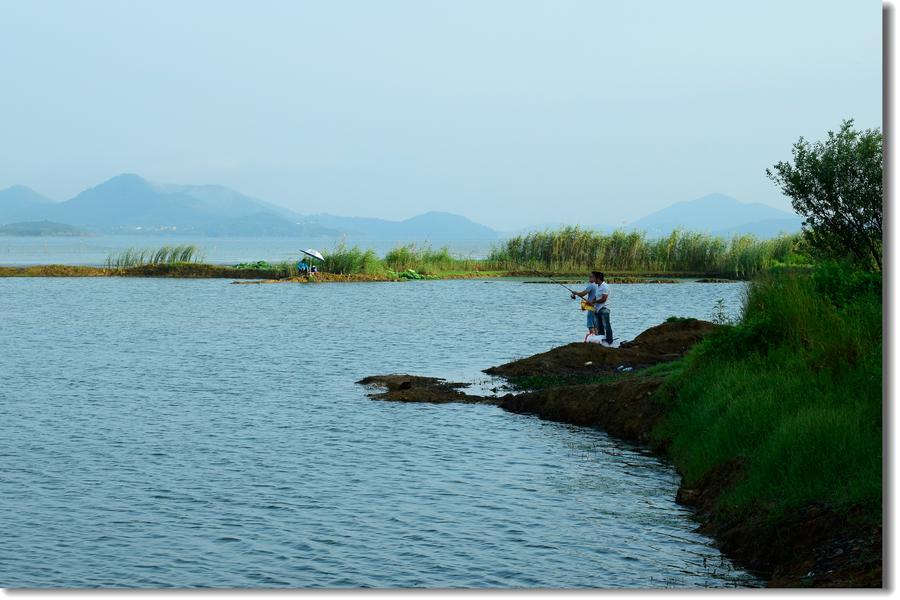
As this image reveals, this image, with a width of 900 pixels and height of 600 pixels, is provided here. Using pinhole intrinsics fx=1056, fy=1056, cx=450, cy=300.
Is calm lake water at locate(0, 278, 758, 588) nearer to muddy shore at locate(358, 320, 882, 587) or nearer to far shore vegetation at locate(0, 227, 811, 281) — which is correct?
muddy shore at locate(358, 320, 882, 587)

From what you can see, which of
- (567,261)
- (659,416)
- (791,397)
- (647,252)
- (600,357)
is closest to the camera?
(791,397)

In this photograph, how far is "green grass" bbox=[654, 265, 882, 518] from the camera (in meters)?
10.6

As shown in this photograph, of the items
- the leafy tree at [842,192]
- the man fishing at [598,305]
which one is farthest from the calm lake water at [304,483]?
the leafy tree at [842,192]

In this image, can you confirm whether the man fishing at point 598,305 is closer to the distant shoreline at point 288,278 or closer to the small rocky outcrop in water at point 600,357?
the small rocky outcrop in water at point 600,357

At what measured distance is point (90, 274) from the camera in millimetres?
66750

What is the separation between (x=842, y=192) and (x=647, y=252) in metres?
42.8

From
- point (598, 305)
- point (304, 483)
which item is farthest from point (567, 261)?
point (304, 483)

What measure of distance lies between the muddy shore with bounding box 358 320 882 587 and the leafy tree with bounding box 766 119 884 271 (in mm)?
3918

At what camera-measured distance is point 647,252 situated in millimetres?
64562

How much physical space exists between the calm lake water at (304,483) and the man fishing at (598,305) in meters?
2.61

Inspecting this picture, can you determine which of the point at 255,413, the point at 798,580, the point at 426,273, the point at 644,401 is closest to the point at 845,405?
the point at 798,580

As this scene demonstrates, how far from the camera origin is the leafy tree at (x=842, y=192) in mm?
21375

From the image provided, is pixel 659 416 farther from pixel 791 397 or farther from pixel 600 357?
pixel 600 357

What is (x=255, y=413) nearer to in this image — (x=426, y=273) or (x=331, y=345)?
(x=331, y=345)
